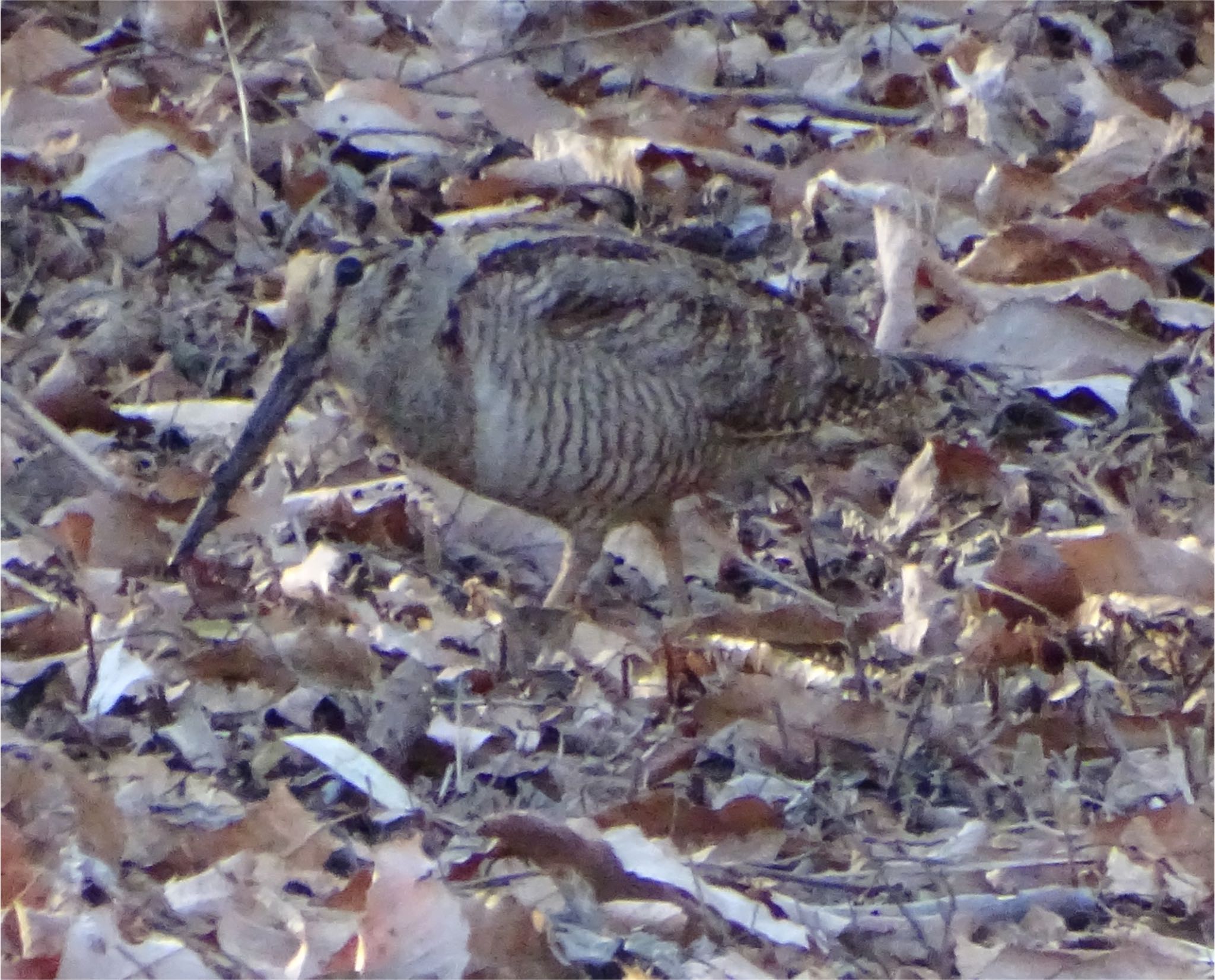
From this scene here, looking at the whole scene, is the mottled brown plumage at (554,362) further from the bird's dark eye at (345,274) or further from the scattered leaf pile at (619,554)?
the scattered leaf pile at (619,554)

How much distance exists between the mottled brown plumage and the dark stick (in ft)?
0.12

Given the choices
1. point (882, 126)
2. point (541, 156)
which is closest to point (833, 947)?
point (541, 156)

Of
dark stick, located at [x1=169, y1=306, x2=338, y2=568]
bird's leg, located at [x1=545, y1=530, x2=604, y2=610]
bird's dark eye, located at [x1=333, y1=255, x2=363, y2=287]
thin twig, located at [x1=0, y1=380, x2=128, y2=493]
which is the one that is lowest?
bird's leg, located at [x1=545, y1=530, x2=604, y2=610]

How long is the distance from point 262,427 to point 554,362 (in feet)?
1.88

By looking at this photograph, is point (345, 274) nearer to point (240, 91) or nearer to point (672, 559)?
point (672, 559)

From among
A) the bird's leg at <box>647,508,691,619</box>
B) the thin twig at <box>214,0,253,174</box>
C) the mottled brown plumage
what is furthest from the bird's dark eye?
the thin twig at <box>214,0,253,174</box>

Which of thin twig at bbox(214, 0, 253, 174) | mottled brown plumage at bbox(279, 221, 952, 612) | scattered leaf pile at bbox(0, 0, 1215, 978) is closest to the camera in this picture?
scattered leaf pile at bbox(0, 0, 1215, 978)

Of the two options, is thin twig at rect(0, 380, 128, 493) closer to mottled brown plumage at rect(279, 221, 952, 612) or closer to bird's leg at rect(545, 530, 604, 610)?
mottled brown plumage at rect(279, 221, 952, 612)

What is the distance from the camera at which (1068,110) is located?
14.7ft

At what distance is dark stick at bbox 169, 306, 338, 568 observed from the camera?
3023 mm

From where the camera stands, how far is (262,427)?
306 cm

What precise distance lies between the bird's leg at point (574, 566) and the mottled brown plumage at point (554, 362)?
0.04 meters

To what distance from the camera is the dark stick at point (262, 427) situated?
9.92ft

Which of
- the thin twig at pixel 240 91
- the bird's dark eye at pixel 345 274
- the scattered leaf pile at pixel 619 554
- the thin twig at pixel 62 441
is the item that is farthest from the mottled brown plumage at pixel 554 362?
the thin twig at pixel 240 91
